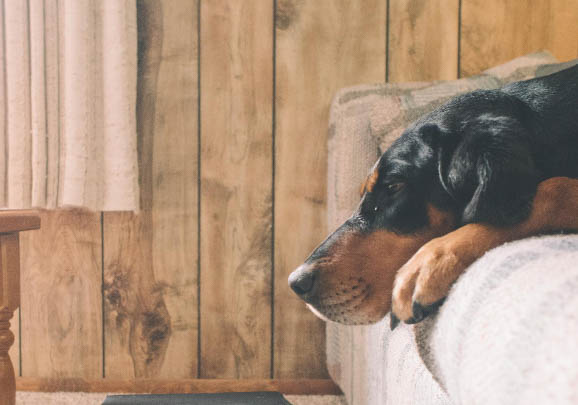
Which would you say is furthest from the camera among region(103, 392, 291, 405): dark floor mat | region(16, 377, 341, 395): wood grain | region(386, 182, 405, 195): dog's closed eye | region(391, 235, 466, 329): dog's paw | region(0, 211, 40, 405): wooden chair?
region(16, 377, 341, 395): wood grain

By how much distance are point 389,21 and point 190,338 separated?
1.28 metres

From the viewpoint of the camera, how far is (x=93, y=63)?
1.41m

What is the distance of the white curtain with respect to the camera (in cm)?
138

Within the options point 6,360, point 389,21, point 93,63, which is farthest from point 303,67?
point 6,360

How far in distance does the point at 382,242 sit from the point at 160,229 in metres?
1.01

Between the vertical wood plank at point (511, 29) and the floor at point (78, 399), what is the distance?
1.19 metres

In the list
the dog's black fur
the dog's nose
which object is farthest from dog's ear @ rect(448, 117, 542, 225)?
the dog's nose

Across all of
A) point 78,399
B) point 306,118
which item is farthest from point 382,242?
point 78,399

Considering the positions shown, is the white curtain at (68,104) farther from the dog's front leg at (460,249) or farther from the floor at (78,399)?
the dog's front leg at (460,249)

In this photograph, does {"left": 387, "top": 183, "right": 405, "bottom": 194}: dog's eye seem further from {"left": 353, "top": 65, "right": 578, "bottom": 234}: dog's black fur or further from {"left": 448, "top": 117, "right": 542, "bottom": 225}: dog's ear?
{"left": 448, "top": 117, "right": 542, "bottom": 225}: dog's ear

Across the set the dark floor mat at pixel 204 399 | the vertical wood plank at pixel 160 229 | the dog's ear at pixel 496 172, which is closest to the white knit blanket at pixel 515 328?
the dog's ear at pixel 496 172

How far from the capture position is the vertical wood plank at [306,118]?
1.50 meters

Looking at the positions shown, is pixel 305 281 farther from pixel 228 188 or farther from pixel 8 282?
pixel 228 188

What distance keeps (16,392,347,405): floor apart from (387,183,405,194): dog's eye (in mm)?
935
